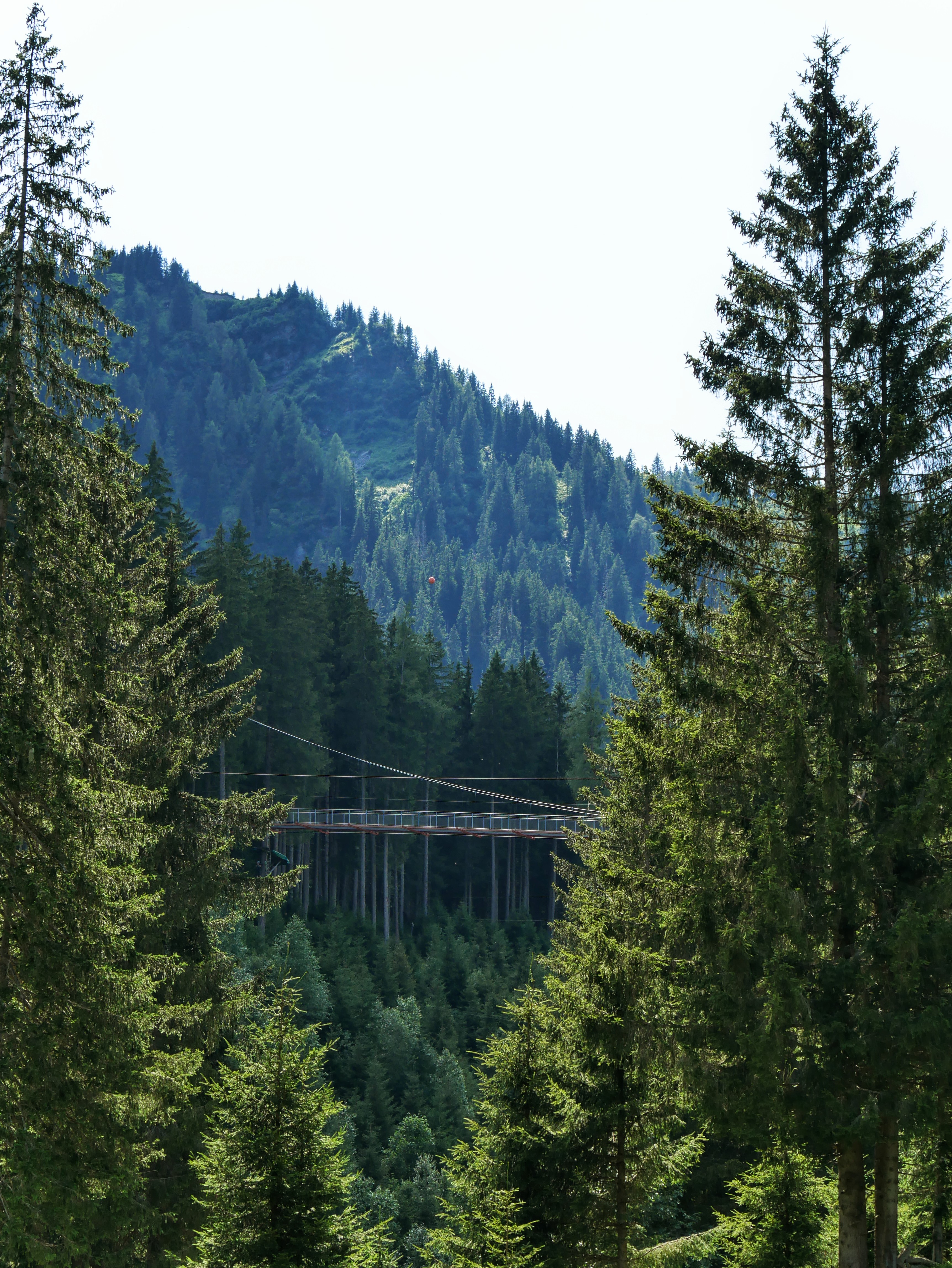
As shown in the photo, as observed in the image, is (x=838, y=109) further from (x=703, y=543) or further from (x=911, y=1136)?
(x=911, y=1136)

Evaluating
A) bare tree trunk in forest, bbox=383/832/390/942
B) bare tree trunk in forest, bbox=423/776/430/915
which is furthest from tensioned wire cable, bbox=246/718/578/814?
bare tree trunk in forest, bbox=383/832/390/942

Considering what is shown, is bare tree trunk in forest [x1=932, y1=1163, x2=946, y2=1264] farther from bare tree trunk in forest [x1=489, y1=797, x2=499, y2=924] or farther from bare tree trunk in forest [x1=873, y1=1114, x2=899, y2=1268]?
bare tree trunk in forest [x1=489, y1=797, x2=499, y2=924]

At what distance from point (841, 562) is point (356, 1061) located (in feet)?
87.9

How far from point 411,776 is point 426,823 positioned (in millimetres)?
2443

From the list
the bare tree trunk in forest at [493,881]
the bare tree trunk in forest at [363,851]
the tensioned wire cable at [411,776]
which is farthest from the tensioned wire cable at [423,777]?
the bare tree trunk in forest at [493,881]

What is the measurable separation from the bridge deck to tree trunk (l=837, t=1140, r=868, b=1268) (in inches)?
1060

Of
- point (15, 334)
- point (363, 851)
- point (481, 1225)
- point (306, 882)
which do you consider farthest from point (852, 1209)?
point (306, 882)

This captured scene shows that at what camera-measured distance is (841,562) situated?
1197 centimetres

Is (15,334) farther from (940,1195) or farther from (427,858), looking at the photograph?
(427,858)

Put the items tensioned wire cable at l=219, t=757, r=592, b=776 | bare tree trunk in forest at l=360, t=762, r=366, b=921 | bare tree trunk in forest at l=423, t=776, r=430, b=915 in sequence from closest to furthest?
1. tensioned wire cable at l=219, t=757, r=592, b=776
2. bare tree trunk in forest at l=360, t=762, r=366, b=921
3. bare tree trunk in forest at l=423, t=776, r=430, b=915

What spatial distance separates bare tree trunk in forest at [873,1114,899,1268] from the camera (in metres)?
10.9

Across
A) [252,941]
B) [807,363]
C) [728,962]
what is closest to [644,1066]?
[728,962]

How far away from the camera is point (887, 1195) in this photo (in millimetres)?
11188

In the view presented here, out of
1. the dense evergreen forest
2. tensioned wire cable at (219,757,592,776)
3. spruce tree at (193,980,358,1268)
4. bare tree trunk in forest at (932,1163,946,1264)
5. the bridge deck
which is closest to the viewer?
the dense evergreen forest
